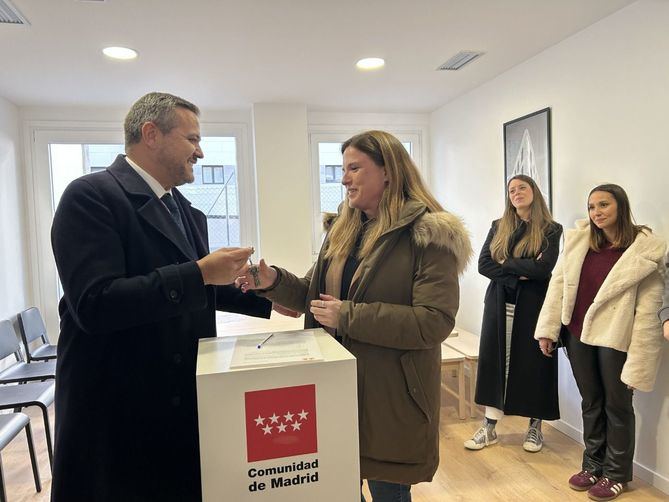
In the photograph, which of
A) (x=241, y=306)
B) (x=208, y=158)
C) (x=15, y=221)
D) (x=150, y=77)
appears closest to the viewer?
(x=241, y=306)

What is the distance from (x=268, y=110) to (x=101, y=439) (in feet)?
11.2

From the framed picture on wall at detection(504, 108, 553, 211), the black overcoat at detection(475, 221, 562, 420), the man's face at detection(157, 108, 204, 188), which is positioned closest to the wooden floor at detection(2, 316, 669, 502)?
the black overcoat at detection(475, 221, 562, 420)

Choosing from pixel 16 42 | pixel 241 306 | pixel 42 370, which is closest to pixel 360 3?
pixel 241 306

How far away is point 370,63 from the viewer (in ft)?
10.2

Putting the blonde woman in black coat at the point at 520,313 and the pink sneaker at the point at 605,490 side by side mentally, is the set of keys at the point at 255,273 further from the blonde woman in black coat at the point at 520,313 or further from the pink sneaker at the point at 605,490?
the pink sneaker at the point at 605,490

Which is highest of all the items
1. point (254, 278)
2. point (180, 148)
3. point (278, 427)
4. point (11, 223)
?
point (180, 148)

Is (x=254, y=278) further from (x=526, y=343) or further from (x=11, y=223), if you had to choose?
(x=11, y=223)

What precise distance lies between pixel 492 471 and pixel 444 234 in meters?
1.94

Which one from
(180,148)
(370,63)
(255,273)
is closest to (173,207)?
(180,148)

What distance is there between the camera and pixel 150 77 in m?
3.24

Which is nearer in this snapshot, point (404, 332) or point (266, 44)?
point (404, 332)

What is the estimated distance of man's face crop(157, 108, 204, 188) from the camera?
3.95 ft

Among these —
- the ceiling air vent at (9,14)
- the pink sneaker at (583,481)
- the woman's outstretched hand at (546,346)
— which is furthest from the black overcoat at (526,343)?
the ceiling air vent at (9,14)

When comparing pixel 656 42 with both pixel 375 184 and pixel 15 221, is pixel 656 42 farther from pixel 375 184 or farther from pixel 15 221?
pixel 15 221
